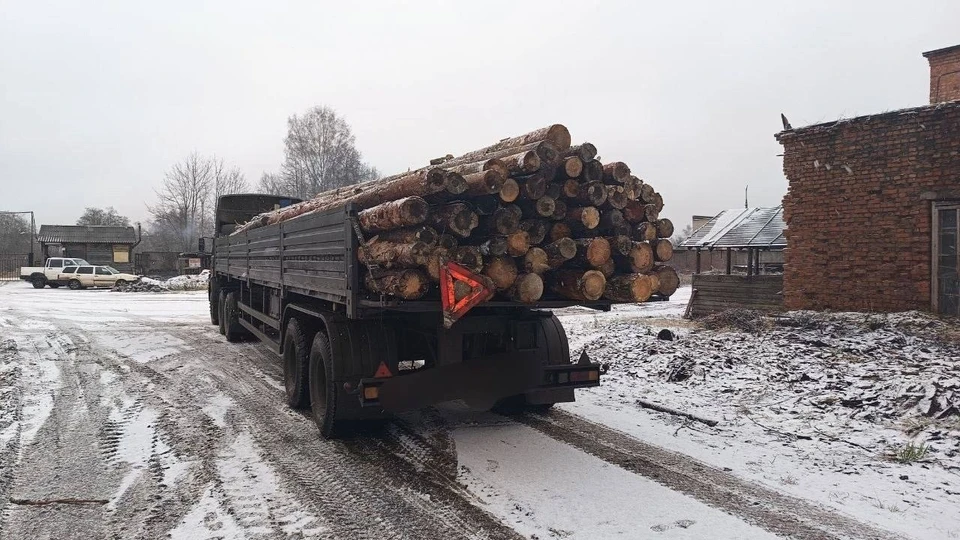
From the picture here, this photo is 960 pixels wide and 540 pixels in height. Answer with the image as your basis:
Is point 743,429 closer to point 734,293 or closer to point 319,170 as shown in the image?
point 734,293

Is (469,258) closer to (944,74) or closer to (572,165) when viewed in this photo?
(572,165)

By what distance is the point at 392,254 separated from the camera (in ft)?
14.6

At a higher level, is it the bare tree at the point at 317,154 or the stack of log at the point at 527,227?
the bare tree at the point at 317,154

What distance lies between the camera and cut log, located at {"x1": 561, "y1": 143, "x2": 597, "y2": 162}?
187 inches

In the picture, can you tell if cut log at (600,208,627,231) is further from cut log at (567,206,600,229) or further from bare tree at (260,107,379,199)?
bare tree at (260,107,379,199)

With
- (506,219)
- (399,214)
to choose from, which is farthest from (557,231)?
(399,214)

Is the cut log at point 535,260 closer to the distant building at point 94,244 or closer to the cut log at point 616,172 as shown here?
the cut log at point 616,172

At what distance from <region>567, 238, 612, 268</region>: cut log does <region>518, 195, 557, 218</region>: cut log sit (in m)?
0.35

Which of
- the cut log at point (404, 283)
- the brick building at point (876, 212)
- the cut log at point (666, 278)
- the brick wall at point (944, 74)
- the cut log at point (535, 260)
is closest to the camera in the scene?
the cut log at point (404, 283)

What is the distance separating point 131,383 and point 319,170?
4096 cm

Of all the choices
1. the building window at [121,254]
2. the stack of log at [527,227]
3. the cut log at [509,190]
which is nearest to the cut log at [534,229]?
the stack of log at [527,227]

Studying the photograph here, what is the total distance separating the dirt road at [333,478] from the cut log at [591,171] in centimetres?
227

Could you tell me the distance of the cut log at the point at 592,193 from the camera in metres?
4.84

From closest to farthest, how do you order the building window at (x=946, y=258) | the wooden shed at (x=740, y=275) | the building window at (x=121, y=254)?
the building window at (x=946, y=258)
the wooden shed at (x=740, y=275)
the building window at (x=121, y=254)
